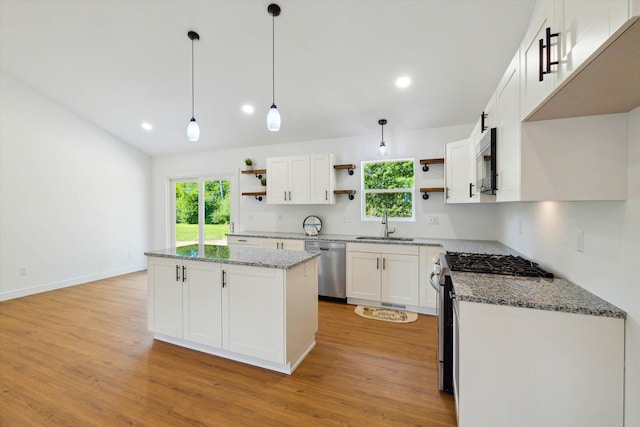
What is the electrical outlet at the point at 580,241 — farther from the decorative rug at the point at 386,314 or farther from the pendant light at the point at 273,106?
the pendant light at the point at 273,106

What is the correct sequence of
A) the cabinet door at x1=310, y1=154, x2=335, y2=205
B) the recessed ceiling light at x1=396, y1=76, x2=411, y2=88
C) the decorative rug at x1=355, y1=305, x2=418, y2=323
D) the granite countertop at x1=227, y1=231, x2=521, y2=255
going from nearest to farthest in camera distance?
the granite countertop at x1=227, y1=231, x2=521, y2=255
the recessed ceiling light at x1=396, y1=76, x2=411, y2=88
the decorative rug at x1=355, y1=305, x2=418, y2=323
the cabinet door at x1=310, y1=154, x2=335, y2=205

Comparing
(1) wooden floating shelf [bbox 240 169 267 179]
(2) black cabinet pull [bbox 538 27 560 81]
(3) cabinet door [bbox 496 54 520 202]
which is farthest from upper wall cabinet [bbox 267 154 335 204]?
(2) black cabinet pull [bbox 538 27 560 81]

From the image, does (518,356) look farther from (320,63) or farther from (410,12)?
(320,63)

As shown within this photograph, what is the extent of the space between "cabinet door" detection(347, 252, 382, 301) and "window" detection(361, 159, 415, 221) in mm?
844

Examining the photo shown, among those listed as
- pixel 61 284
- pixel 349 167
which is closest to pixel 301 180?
pixel 349 167

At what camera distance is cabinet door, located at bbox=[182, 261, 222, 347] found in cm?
237

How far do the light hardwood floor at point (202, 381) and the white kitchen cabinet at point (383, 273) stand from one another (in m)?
0.44

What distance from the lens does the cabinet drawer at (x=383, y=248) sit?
135 inches

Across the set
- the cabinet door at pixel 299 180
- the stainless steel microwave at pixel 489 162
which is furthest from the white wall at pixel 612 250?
the cabinet door at pixel 299 180

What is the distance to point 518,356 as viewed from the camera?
1.37m

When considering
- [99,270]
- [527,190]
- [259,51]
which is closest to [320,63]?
[259,51]

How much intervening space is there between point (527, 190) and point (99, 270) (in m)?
6.41

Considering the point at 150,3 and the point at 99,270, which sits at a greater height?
the point at 150,3

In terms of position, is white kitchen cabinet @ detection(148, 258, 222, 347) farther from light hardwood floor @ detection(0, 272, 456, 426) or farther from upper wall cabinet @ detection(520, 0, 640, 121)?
upper wall cabinet @ detection(520, 0, 640, 121)
